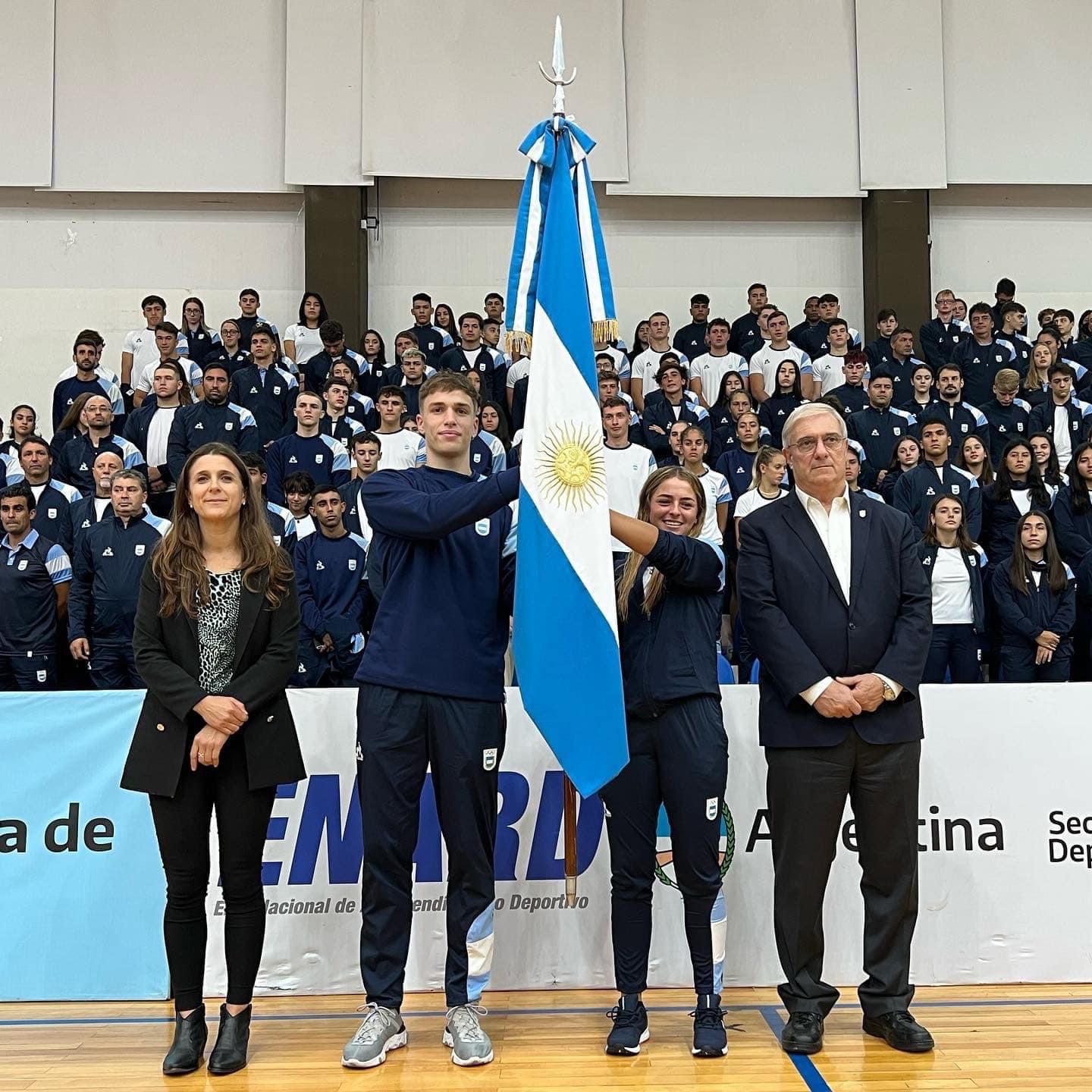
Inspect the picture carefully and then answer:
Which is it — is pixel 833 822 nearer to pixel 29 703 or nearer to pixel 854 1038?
pixel 854 1038

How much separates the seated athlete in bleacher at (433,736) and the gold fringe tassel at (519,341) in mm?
275

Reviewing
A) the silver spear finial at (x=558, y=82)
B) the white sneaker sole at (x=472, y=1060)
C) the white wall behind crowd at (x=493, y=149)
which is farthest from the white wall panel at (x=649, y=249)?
the white sneaker sole at (x=472, y=1060)

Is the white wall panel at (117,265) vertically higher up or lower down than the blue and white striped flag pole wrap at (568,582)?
higher up

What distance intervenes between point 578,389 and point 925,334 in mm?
9464

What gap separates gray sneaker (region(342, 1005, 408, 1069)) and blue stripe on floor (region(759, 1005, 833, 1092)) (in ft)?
3.80

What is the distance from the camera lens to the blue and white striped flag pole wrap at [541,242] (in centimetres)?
412

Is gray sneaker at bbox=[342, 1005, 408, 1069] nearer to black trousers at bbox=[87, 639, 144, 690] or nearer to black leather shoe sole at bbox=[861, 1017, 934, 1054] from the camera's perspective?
black leather shoe sole at bbox=[861, 1017, 934, 1054]

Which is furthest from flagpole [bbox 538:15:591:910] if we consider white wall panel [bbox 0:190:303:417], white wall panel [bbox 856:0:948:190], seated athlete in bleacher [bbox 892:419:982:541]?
white wall panel [bbox 856:0:948:190]

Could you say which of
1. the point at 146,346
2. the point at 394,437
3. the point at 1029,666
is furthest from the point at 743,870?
the point at 146,346

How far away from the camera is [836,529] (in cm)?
409

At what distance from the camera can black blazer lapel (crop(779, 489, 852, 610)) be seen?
3.99 metres

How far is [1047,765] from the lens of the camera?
15.7 ft

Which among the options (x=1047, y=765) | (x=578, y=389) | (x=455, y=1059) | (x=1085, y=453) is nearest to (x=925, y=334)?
(x=1085, y=453)

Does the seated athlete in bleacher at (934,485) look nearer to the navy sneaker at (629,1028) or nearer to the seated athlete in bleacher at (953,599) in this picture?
the seated athlete in bleacher at (953,599)
